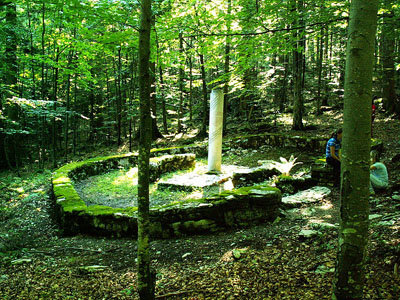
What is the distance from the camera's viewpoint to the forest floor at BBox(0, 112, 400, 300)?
8.47 ft

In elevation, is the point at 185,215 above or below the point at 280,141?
below

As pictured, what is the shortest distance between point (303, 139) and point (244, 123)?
595 cm

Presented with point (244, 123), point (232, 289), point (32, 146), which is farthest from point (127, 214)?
point (32, 146)

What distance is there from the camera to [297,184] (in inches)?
297

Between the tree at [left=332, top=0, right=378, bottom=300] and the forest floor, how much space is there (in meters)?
0.79

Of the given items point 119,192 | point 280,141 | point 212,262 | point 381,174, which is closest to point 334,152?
point 381,174

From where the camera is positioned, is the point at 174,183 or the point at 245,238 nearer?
the point at 245,238

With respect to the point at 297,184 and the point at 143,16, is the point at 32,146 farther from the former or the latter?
the point at 143,16

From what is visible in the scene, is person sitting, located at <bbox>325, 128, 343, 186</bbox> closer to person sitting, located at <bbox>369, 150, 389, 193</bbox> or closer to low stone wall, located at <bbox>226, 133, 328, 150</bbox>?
person sitting, located at <bbox>369, 150, 389, 193</bbox>

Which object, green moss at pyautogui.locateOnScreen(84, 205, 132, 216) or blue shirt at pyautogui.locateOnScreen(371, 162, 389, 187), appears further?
blue shirt at pyautogui.locateOnScreen(371, 162, 389, 187)

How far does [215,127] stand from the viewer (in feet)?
30.7

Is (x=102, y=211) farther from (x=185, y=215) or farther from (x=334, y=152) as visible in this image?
(x=334, y=152)

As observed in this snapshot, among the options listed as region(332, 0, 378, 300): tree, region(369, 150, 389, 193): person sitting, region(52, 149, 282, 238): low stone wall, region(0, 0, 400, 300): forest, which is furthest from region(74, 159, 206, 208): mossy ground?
region(332, 0, 378, 300): tree

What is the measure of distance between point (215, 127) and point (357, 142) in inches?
305
